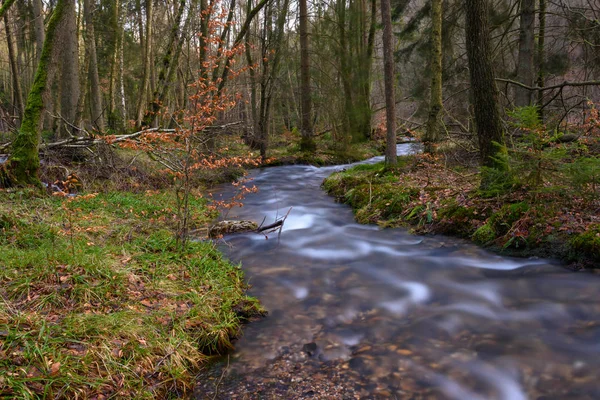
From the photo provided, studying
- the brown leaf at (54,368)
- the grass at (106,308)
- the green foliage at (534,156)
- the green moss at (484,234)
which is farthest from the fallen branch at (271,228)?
the brown leaf at (54,368)

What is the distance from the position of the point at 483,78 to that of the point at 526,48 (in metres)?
5.70

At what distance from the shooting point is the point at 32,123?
7.34 meters

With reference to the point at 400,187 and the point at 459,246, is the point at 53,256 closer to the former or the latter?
the point at 459,246

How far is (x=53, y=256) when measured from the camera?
4.11 meters

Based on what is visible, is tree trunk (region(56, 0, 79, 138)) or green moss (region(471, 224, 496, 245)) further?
tree trunk (region(56, 0, 79, 138))

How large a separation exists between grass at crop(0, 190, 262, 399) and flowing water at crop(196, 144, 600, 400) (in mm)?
354

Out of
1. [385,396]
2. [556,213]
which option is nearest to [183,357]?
[385,396]

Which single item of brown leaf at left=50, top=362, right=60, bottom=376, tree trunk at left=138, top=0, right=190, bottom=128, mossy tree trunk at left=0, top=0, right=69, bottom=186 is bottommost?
brown leaf at left=50, top=362, right=60, bottom=376

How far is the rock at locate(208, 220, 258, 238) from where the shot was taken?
7.12 meters

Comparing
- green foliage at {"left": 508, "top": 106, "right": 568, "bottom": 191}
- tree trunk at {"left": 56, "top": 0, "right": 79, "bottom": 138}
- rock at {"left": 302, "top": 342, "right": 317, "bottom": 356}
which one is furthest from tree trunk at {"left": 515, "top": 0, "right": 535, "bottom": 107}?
tree trunk at {"left": 56, "top": 0, "right": 79, "bottom": 138}

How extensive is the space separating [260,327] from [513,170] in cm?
435

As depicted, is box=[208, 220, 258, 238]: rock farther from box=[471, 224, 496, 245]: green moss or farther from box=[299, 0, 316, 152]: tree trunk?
box=[299, 0, 316, 152]: tree trunk

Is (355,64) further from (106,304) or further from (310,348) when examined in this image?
(106,304)

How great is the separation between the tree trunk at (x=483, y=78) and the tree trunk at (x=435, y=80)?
145 inches
